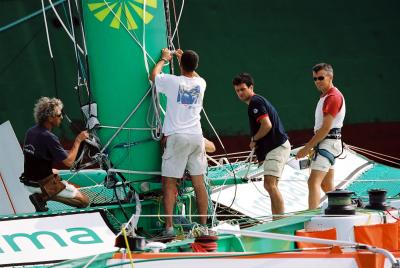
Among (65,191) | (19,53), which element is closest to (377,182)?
(65,191)

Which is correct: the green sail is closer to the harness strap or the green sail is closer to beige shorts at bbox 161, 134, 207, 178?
beige shorts at bbox 161, 134, 207, 178

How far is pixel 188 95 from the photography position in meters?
6.54

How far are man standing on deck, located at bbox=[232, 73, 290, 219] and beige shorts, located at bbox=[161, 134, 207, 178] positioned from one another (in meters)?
0.72

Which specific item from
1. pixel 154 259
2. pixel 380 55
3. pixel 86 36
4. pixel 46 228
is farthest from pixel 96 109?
A: pixel 380 55

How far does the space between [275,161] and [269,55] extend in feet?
30.4

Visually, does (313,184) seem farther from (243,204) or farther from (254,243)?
(254,243)

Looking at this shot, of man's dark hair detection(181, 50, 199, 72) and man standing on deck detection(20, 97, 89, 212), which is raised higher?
man's dark hair detection(181, 50, 199, 72)

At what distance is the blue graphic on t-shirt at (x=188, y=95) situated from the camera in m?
6.51

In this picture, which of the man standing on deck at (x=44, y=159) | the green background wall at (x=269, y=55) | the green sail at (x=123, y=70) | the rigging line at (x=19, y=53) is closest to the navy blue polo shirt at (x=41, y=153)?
the man standing on deck at (x=44, y=159)

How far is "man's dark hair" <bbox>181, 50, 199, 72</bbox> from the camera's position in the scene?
6.54m

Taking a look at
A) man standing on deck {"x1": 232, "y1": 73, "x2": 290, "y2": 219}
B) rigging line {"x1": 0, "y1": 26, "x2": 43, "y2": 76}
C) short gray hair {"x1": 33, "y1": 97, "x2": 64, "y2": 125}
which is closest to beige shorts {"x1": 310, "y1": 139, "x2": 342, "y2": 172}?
man standing on deck {"x1": 232, "y1": 73, "x2": 290, "y2": 219}

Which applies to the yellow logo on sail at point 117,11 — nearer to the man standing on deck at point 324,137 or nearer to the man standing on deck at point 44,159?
the man standing on deck at point 44,159

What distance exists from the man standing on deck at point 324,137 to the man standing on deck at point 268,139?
180mm

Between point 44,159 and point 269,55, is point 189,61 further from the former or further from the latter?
point 269,55
